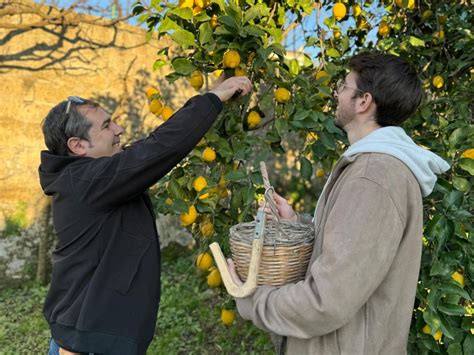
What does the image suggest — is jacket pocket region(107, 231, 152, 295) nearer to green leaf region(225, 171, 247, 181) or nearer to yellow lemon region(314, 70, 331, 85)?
green leaf region(225, 171, 247, 181)

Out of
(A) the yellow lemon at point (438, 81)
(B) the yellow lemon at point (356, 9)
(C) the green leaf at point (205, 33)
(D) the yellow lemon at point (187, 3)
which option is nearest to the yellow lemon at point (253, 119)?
(C) the green leaf at point (205, 33)

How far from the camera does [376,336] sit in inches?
38.4

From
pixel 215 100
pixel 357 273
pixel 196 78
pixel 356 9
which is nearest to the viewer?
pixel 357 273

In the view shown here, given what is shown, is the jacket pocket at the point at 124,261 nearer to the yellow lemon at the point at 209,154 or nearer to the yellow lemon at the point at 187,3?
the yellow lemon at the point at 209,154

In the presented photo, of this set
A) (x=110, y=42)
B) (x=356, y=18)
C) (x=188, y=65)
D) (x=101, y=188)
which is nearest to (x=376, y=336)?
(x=101, y=188)

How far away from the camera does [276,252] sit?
0.94 m

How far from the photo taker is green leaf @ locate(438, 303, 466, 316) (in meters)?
1.30

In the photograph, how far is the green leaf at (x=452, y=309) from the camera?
130cm

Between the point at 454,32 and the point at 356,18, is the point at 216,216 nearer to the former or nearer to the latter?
the point at 356,18

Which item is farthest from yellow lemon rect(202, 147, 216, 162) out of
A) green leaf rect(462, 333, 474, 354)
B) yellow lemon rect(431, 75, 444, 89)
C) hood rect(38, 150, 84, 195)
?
yellow lemon rect(431, 75, 444, 89)

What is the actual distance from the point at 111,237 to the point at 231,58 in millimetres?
647

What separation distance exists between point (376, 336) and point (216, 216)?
702 millimetres

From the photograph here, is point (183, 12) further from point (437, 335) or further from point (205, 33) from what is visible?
point (437, 335)

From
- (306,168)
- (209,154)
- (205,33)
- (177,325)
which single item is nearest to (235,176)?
(209,154)
